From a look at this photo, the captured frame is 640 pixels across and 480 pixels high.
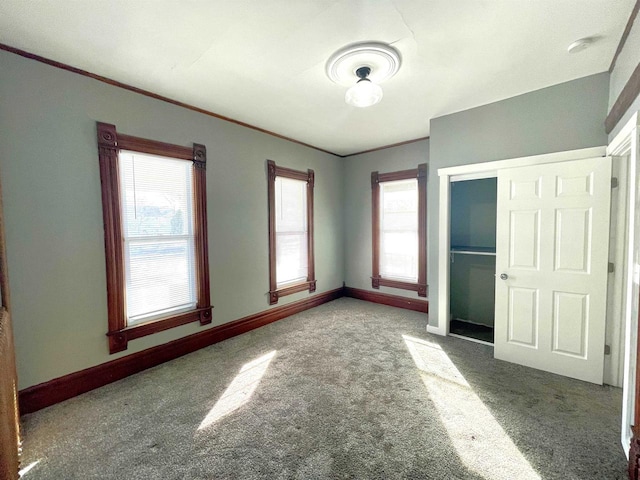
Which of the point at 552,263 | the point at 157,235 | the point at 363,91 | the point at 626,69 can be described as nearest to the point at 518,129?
Answer: the point at 626,69

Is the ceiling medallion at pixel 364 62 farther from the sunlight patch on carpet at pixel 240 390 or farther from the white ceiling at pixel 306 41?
the sunlight patch on carpet at pixel 240 390

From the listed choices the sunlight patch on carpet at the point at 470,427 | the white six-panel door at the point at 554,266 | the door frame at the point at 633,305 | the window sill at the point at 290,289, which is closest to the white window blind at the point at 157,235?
the window sill at the point at 290,289

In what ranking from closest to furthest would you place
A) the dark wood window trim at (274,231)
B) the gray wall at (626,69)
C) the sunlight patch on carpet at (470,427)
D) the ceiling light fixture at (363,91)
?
the sunlight patch on carpet at (470,427) < the gray wall at (626,69) < the ceiling light fixture at (363,91) < the dark wood window trim at (274,231)

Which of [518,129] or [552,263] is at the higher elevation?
[518,129]

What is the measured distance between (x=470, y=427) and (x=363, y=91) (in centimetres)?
273

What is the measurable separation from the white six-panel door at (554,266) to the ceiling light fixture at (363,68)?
1675mm

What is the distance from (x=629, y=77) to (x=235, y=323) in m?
4.28

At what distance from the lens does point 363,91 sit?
236 centimetres

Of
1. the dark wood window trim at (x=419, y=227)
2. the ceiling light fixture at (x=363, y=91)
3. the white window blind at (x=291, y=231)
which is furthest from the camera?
the dark wood window trim at (x=419, y=227)

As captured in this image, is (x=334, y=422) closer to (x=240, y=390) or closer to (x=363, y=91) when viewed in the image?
(x=240, y=390)

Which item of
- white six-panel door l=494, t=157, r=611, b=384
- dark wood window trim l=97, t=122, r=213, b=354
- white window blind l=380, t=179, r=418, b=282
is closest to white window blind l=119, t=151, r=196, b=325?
dark wood window trim l=97, t=122, r=213, b=354

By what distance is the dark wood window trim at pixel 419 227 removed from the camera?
14.5ft

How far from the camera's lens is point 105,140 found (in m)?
2.50

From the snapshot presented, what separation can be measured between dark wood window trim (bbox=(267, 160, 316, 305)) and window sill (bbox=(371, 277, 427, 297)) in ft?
3.77
